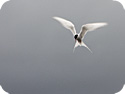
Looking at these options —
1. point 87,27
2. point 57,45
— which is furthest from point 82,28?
point 57,45

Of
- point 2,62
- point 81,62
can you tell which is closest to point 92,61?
point 81,62

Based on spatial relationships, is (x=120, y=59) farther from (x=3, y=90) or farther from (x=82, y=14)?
(x=3, y=90)

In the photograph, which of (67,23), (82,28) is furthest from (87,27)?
(67,23)

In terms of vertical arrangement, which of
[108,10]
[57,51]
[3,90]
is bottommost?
[3,90]

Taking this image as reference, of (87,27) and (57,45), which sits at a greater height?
(87,27)

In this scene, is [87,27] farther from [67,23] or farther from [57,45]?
[57,45]

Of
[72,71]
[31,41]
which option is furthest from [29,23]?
[72,71]

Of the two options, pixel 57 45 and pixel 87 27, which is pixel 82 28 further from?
pixel 57 45

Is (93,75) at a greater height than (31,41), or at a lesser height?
lesser
